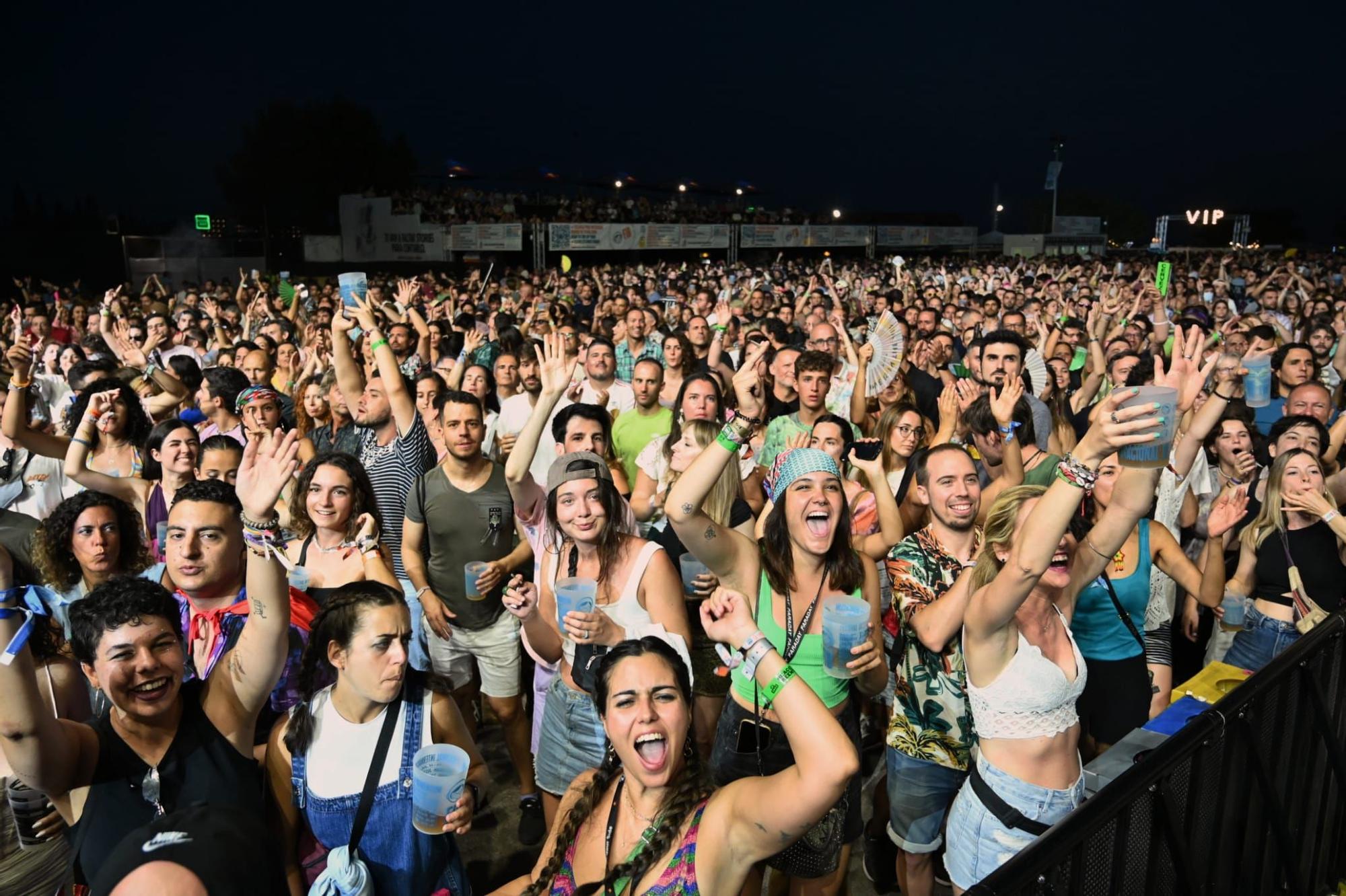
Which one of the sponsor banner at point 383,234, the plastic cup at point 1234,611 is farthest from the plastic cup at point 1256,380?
the sponsor banner at point 383,234

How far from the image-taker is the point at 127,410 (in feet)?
15.9

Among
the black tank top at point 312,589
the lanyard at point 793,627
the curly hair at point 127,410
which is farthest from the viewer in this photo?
the curly hair at point 127,410

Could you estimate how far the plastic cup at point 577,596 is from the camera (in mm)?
2768

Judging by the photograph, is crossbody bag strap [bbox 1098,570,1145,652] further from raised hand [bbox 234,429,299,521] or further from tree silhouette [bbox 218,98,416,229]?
tree silhouette [bbox 218,98,416,229]

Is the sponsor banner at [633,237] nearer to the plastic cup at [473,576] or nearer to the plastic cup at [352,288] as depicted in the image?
the plastic cup at [352,288]

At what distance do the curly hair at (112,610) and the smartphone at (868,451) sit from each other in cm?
278

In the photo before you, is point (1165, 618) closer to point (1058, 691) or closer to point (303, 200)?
point (1058, 691)

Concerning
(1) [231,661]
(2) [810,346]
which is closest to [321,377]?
(2) [810,346]

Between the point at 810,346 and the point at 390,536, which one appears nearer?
the point at 390,536

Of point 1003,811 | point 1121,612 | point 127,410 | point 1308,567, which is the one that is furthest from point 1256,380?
point 127,410

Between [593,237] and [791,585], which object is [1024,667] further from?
[593,237]

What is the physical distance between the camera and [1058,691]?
2535mm

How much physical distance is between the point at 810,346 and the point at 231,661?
5400 millimetres

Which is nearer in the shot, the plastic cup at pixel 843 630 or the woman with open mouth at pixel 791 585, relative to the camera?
the plastic cup at pixel 843 630
